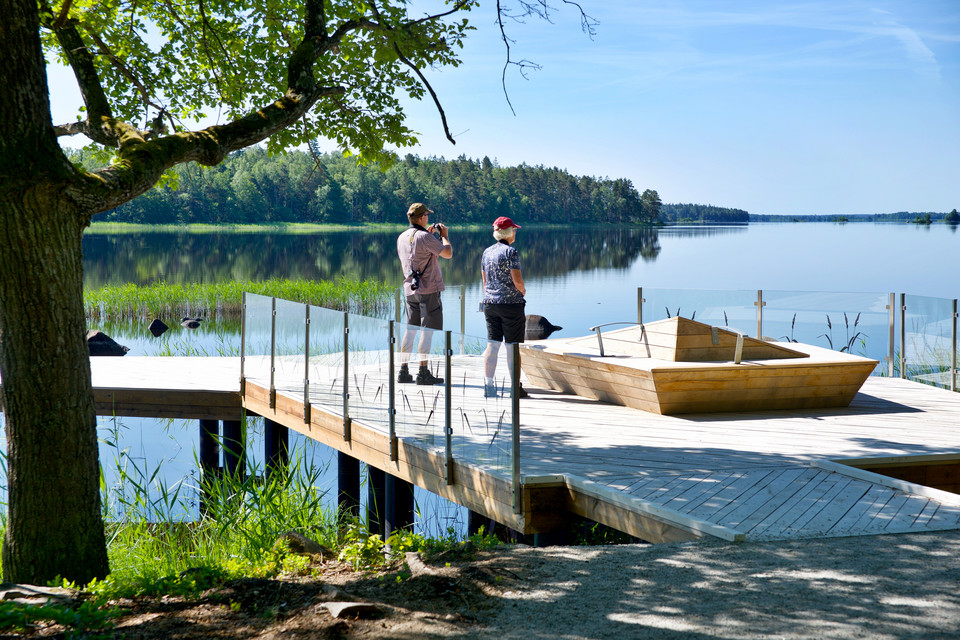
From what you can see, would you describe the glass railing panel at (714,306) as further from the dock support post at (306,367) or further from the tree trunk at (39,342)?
the tree trunk at (39,342)

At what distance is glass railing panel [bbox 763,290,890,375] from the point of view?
1061cm

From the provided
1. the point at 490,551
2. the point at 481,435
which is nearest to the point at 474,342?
the point at 481,435

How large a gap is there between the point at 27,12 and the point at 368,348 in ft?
10.7

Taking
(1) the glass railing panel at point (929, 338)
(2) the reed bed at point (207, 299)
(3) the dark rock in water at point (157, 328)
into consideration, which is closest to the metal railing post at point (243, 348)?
(1) the glass railing panel at point (929, 338)

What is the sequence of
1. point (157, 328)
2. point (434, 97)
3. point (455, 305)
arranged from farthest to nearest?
point (455, 305), point (157, 328), point (434, 97)

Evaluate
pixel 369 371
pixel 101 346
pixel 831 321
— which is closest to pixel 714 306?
pixel 831 321

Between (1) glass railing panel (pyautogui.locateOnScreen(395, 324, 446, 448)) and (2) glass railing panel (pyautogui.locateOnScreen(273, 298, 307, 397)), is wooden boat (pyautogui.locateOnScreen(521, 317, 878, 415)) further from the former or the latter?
(2) glass railing panel (pyautogui.locateOnScreen(273, 298, 307, 397))

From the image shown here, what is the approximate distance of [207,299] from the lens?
21656 millimetres

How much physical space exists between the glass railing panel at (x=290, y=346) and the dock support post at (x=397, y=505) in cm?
144

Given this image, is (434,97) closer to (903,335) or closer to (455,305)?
(903,335)

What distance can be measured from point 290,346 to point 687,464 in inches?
163

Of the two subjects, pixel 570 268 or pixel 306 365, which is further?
pixel 570 268

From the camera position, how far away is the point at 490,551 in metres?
4.76

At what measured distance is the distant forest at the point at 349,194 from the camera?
272 ft
